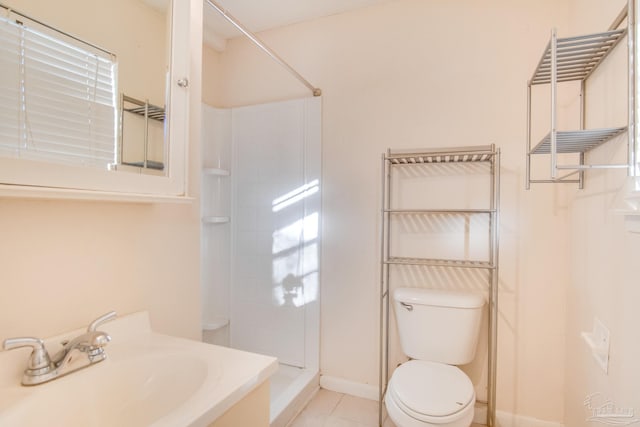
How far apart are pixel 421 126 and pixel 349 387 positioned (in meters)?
1.66

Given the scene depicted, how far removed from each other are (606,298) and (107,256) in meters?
1.68

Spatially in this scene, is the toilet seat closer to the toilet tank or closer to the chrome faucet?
the toilet tank

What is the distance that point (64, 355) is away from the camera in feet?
2.66

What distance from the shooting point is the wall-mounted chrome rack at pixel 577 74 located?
0.98 metres

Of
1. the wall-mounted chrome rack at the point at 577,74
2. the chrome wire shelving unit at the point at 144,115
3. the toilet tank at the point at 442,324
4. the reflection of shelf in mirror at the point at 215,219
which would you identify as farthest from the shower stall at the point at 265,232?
the wall-mounted chrome rack at the point at 577,74

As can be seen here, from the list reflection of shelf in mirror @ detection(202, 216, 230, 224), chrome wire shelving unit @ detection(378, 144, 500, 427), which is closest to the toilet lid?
chrome wire shelving unit @ detection(378, 144, 500, 427)

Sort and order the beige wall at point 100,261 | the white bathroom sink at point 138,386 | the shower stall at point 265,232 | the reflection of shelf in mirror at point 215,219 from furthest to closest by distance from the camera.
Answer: the reflection of shelf in mirror at point 215,219, the shower stall at point 265,232, the beige wall at point 100,261, the white bathroom sink at point 138,386

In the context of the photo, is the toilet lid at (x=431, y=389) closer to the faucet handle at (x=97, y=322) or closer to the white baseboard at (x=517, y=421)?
the white baseboard at (x=517, y=421)

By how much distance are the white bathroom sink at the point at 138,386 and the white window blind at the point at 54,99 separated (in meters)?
0.50

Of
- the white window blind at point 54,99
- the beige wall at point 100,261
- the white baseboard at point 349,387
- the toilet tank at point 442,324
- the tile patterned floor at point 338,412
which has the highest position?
the white window blind at point 54,99

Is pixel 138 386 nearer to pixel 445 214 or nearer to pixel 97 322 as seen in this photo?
pixel 97 322

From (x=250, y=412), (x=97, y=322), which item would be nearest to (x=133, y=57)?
(x=97, y=322)

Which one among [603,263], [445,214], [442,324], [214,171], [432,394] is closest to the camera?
[603,263]

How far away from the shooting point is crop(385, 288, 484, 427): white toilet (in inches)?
50.3
